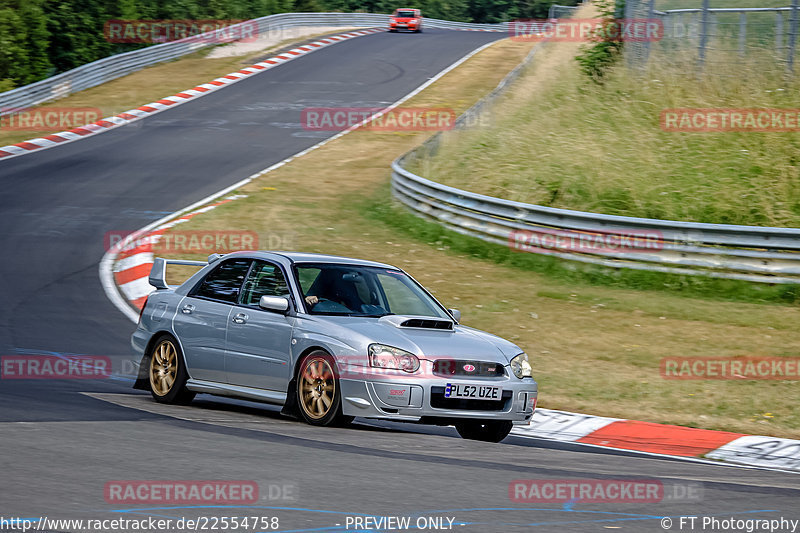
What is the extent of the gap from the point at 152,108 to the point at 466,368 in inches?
1099

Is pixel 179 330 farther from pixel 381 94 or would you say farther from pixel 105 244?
pixel 381 94

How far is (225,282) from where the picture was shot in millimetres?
10008

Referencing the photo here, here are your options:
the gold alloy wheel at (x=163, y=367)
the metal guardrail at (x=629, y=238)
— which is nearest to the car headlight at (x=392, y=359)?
the gold alloy wheel at (x=163, y=367)

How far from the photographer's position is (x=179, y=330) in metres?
9.98

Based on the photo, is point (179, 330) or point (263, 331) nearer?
point (263, 331)

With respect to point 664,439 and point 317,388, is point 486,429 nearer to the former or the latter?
point 317,388

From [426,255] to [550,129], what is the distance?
22.2ft

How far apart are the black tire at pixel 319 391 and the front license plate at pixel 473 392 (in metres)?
0.82

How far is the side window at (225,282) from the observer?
9.89 m

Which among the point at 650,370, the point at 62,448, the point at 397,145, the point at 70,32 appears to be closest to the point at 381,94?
the point at 397,145

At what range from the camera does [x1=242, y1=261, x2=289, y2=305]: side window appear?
9.60 metres

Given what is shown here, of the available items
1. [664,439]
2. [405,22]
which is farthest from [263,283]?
[405,22]

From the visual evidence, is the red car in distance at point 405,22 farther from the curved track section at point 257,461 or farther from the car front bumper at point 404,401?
the car front bumper at point 404,401

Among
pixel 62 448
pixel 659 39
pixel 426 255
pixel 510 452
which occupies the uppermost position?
pixel 659 39
